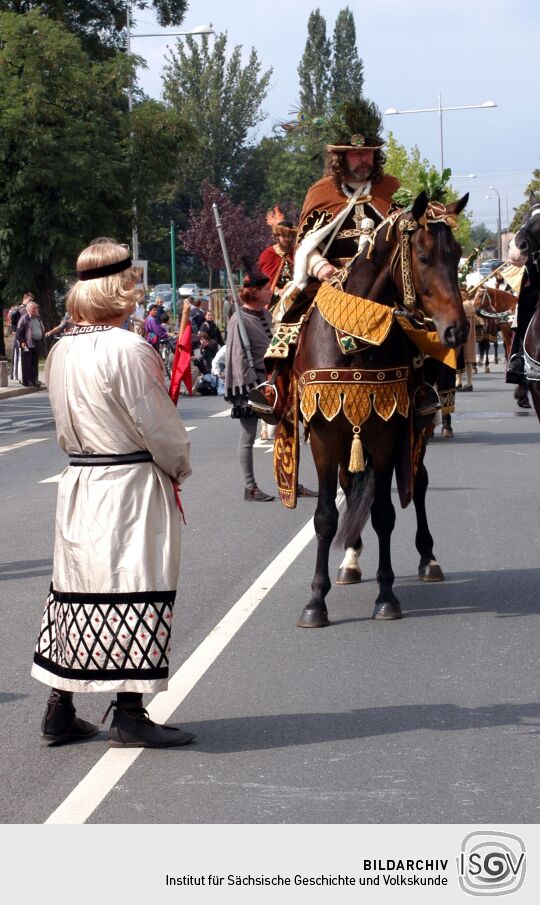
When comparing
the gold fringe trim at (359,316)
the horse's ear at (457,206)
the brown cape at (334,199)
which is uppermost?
the brown cape at (334,199)

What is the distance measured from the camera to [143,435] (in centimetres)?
544

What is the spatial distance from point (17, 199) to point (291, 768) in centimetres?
3317

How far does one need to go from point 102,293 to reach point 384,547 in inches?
116

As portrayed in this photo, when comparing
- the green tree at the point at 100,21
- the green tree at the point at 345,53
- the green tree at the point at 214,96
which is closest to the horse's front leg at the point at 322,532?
the green tree at the point at 100,21

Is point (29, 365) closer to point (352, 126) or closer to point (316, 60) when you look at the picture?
point (352, 126)

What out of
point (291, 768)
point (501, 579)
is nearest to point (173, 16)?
point (501, 579)

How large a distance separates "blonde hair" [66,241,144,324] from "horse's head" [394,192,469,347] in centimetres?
223

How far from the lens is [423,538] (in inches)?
353

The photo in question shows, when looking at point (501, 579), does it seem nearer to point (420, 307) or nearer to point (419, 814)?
point (420, 307)

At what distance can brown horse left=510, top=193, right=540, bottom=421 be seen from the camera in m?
10.6

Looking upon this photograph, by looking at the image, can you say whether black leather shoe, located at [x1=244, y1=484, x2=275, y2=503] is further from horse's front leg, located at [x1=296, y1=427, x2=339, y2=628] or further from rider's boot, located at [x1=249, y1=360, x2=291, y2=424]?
horse's front leg, located at [x1=296, y1=427, x2=339, y2=628]

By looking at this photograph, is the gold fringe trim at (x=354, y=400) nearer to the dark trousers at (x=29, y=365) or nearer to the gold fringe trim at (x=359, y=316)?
the gold fringe trim at (x=359, y=316)

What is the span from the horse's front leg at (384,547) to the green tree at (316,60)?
11592 cm

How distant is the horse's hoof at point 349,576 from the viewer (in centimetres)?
902
